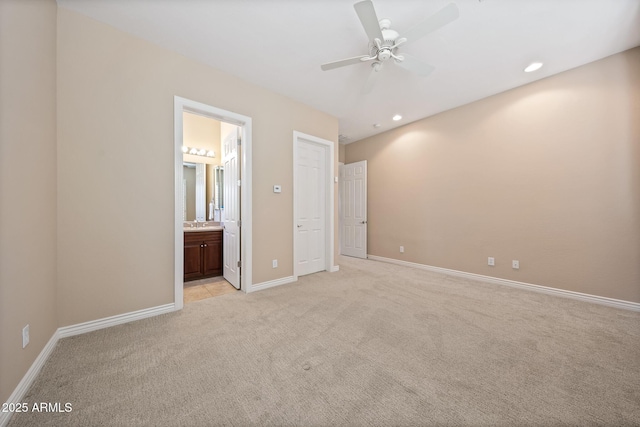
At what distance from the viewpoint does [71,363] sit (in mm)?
1648

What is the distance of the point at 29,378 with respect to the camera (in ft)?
4.70

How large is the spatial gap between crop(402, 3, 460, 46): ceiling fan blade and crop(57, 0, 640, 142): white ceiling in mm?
244

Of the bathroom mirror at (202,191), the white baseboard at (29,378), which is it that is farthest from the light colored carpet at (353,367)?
the bathroom mirror at (202,191)

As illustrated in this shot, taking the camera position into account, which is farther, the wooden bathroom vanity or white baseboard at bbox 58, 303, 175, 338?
the wooden bathroom vanity

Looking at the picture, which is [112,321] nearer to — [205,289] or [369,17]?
[205,289]

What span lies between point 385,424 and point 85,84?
345 centimetres

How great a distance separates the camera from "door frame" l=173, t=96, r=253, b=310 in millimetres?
2525

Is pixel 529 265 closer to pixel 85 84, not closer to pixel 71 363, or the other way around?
pixel 71 363

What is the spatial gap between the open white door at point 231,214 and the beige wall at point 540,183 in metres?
3.27

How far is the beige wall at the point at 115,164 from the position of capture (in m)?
2.01

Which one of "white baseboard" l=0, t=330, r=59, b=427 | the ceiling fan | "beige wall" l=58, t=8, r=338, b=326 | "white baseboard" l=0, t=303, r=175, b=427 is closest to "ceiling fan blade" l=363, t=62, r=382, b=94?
the ceiling fan

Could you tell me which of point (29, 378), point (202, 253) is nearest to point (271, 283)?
point (202, 253)

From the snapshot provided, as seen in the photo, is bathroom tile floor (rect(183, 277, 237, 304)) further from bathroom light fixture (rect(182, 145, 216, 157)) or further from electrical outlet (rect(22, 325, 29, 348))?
bathroom light fixture (rect(182, 145, 216, 157))

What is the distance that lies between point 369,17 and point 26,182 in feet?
8.69
